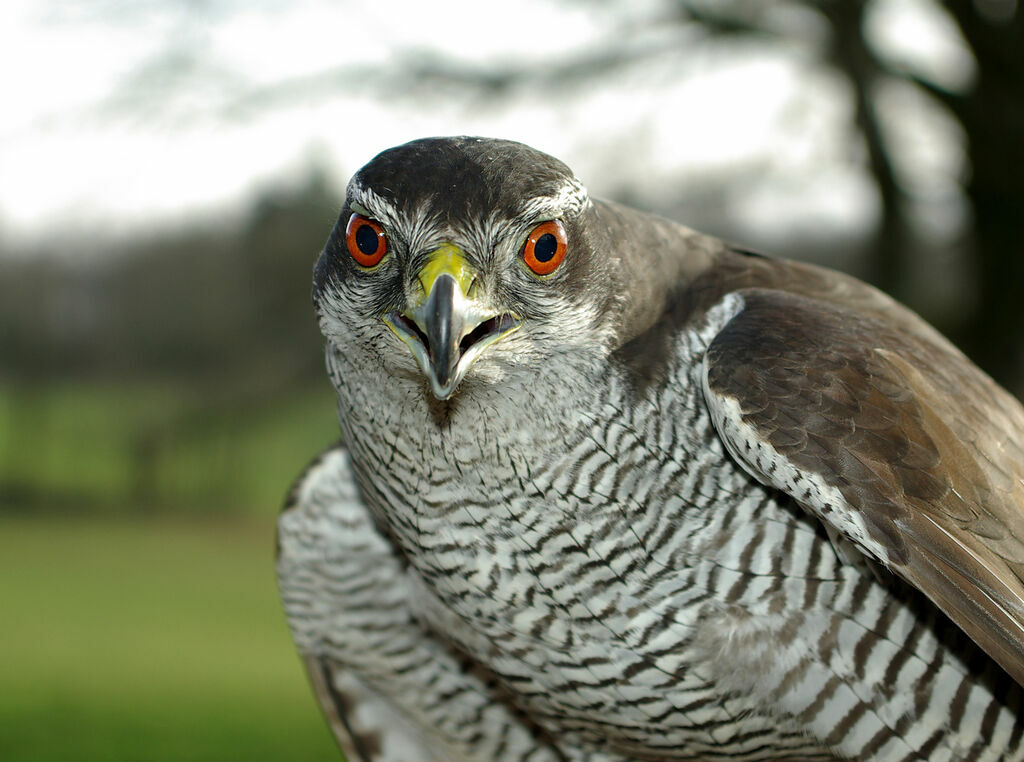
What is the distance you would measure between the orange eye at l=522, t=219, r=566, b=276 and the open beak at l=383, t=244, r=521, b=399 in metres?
0.10

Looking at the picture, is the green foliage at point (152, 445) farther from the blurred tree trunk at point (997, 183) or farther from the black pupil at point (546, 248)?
the black pupil at point (546, 248)

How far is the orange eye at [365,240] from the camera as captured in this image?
1.47 metres

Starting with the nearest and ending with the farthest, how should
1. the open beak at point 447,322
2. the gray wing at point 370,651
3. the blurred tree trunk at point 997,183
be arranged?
the open beak at point 447,322
the gray wing at point 370,651
the blurred tree trunk at point 997,183

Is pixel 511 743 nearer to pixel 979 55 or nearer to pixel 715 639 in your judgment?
pixel 715 639

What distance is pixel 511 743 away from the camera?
226 centimetres

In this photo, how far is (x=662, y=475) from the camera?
5.27 feet

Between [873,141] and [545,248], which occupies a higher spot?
[873,141]

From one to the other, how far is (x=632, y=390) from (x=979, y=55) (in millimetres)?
6571

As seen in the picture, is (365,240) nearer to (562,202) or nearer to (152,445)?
(562,202)

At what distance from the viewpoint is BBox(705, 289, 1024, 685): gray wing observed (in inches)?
55.4

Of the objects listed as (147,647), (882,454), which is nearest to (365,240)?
(882,454)

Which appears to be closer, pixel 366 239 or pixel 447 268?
pixel 447 268

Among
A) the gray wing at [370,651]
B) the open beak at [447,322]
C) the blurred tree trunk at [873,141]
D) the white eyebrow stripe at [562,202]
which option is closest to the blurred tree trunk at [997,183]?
the blurred tree trunk at [873,141]

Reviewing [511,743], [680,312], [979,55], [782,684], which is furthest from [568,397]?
[979,55]
